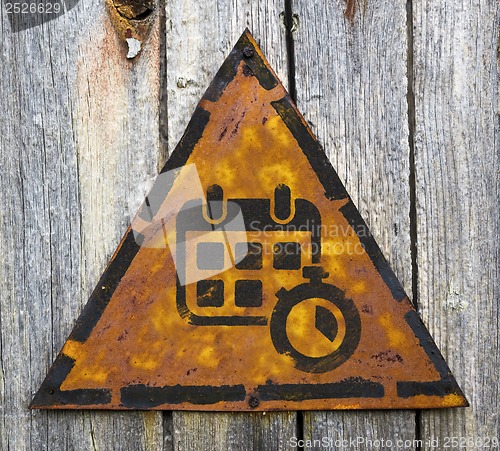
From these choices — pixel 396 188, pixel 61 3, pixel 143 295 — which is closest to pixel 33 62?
pixel 61 3

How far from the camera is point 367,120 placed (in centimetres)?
93

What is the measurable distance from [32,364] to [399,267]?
657 millimetres

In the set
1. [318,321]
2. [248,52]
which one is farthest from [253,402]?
[248,52]

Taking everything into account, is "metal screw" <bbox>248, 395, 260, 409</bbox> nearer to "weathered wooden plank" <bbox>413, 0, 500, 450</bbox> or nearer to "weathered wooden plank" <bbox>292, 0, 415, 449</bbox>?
"weathered wooden plank" <bbox>292, 0, 415, 449</bbox>

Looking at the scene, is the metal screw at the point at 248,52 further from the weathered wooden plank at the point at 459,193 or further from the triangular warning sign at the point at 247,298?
the weathered wooden plank at the point at 459,193

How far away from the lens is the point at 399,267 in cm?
93

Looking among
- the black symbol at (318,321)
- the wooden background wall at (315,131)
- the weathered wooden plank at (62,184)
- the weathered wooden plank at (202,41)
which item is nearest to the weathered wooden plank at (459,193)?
the wooden background wall at (315,131)

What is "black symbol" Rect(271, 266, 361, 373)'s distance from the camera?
2.98 feet

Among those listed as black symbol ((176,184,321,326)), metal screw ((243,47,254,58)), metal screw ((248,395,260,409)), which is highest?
metal screw ((243,47,254,58))

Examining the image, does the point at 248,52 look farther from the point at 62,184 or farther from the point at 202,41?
the point at 62,184

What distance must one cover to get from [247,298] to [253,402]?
0.18 metres

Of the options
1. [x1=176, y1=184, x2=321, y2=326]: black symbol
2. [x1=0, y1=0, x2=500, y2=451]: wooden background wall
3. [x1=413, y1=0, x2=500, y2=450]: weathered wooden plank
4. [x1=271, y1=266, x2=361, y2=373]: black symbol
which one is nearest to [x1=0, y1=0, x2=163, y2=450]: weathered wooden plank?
[x1=0, y1=0, x2=500, y2=451]: wooden background wall

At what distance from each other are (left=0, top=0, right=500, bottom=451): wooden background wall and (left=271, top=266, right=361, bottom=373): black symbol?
101 mm

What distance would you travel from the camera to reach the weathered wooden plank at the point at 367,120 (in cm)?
93
